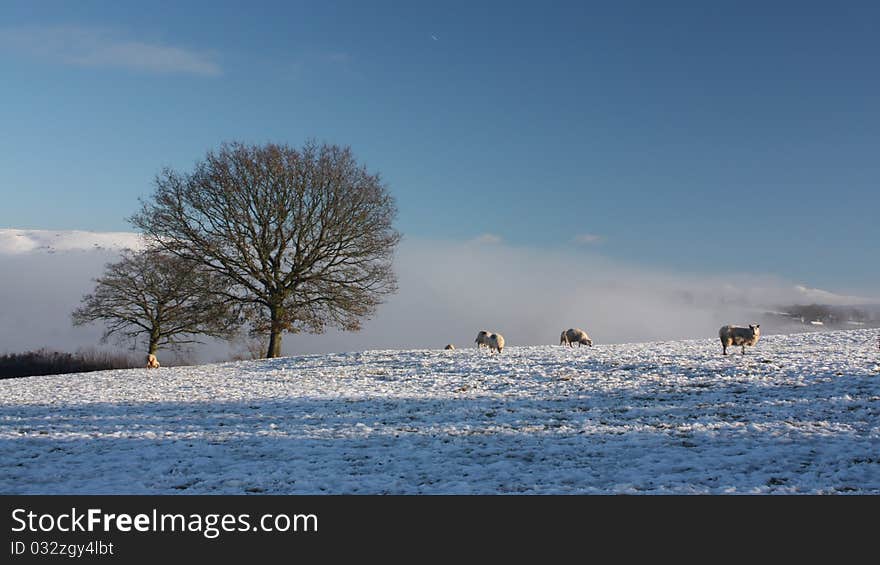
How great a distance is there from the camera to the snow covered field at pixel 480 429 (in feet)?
35.6

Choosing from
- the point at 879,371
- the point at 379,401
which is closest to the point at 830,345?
the point at 879,371

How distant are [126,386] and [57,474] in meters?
14.6

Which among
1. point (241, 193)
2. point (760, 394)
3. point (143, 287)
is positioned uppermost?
point (241, 193)

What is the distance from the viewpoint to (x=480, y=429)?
15016mm

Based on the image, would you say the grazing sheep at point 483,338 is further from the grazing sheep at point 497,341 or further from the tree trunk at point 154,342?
the tree trunk at point 154,342

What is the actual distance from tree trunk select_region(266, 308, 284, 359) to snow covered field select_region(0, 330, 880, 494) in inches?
455

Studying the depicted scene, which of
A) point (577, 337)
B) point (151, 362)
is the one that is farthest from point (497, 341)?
point (151, 362)

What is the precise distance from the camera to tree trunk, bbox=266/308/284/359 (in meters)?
38.3

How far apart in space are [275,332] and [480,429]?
26489 millimetres

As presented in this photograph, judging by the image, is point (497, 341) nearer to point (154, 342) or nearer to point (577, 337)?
point (577, 337)

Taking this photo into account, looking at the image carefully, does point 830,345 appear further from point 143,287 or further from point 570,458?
point 143,287

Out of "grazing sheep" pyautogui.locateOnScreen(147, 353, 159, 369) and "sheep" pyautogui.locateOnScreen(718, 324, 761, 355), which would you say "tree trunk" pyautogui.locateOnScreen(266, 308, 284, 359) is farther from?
"sheep" pyautogui.locateOnScreen(718, 324, 761, 355)

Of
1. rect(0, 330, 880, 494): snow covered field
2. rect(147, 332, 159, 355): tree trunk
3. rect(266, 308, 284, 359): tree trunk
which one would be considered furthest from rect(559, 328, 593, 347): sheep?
rect(147, 332, 159, 355): tree trunk
